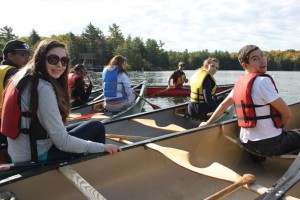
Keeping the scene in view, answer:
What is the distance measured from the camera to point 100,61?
222ft

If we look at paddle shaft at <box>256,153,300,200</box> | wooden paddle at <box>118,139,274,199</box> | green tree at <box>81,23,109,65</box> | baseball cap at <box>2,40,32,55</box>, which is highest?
green tree at <box>81,23,109,65</box>

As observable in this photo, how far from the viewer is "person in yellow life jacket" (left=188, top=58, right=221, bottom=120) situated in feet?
17.2

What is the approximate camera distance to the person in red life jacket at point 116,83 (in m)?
6.38

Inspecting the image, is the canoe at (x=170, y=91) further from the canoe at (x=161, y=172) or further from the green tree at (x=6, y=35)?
the green tree at (x=6, y=35)

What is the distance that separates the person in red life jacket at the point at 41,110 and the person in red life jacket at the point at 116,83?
3.86 m

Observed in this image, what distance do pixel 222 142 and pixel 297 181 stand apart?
57.1 inches

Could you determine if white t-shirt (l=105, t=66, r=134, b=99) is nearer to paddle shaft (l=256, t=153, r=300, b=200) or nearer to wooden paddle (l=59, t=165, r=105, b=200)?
wooden paddle (l=59, t=165, r=105, b=200)

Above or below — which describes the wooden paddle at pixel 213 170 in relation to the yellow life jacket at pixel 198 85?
below

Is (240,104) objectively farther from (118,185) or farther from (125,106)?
(125,106)

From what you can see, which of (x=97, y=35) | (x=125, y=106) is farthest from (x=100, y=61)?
(x=125, y=106)

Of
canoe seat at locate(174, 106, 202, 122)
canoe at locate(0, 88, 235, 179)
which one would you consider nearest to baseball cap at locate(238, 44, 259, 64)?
canoe at locate(0, 88, 235, 179)

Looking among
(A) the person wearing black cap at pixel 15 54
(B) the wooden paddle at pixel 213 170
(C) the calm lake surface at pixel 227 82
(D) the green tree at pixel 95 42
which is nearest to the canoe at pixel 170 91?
(C) the calm lake surface at pixel 227 82

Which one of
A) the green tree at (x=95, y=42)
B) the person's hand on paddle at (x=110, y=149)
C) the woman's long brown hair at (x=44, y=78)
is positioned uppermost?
the green tree at (x=95, y=42)

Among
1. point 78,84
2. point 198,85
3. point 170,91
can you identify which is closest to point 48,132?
point 198,85
